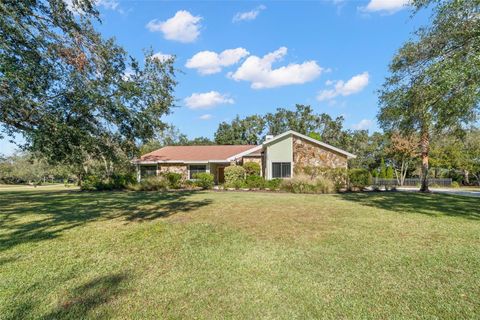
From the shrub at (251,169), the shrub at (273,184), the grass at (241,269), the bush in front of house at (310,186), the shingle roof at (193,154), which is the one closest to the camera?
the grass at (241,269)

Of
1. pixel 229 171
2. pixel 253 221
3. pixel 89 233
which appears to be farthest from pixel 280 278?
pixel 229 171

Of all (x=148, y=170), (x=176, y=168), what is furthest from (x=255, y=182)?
(x=148, y=170)

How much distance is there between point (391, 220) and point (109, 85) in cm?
977

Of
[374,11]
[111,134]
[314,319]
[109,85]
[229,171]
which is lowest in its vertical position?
[314,319]

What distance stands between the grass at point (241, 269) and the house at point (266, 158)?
44.6 ft

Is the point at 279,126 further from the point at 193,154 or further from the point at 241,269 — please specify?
the point at 241,269

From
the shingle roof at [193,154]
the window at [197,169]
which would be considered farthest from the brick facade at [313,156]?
the window at [197,169]

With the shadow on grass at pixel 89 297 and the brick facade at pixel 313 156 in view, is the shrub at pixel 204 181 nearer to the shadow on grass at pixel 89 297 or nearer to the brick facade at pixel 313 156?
the brick facade at pixel 313 156

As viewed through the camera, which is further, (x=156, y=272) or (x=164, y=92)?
(x=164, y=92)

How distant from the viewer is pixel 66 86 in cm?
837

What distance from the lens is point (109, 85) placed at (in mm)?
8664

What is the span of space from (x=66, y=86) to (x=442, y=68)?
11974 mm

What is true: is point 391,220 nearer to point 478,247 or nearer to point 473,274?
point 478,247

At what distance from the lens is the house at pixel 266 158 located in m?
21.3
